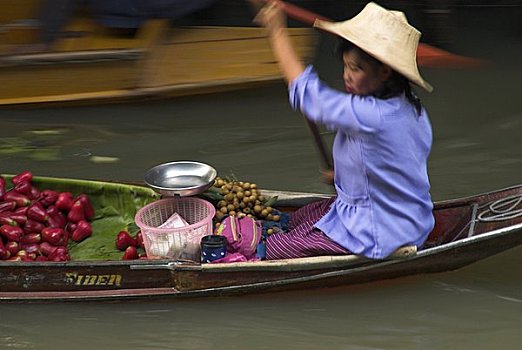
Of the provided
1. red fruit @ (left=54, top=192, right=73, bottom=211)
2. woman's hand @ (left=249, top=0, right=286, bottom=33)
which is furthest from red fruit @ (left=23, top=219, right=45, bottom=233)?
woman's hand @ (left=249, top=0, right=286, bottom=33)

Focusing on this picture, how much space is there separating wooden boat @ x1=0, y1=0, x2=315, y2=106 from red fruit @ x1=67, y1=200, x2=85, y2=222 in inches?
68.9

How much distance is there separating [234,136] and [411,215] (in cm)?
218

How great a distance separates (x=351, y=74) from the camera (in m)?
3.13

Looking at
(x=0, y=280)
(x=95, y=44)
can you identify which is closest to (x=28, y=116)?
(x=95, y=44)

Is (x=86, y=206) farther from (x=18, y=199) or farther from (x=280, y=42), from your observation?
(x=280, y=42)

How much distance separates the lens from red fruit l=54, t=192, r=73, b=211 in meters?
3.81

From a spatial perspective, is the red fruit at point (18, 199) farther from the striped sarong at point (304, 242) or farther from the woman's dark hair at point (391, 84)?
the woman's dark hair at point (391, 84)

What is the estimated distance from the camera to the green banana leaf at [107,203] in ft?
12.5

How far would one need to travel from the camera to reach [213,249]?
3.41 m

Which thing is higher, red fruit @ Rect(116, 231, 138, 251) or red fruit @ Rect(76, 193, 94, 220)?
red fruit @ Rect(76, 193, 94, 220)

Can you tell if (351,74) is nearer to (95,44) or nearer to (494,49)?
(95,44)

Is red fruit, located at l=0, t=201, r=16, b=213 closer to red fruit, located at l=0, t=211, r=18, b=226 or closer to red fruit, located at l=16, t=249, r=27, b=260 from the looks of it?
red fruit, located at l=0, t=211, r=18, b=226

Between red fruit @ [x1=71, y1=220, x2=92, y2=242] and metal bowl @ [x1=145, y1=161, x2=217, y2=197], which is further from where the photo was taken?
red fruit @ [x1=71, y1=220, x2=92, y2=242]

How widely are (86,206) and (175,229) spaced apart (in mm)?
604
